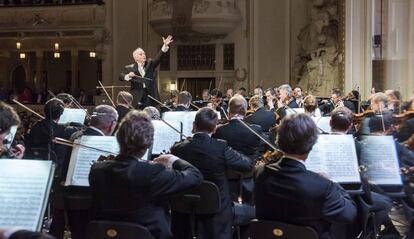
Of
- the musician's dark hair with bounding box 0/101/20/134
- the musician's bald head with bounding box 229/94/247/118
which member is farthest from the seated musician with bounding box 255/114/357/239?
the musician's bald head with bounding box 229/94/247/118

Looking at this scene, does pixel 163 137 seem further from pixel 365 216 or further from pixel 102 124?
pixel 365 216

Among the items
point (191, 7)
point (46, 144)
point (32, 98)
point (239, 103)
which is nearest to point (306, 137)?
point (239, 103)

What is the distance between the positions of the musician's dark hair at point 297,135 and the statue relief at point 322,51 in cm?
1251

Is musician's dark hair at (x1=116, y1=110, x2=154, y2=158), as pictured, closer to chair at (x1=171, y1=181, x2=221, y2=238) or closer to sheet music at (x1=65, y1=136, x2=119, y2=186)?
sheet music at (x1=65, y1=136, x2=119, y2=186)

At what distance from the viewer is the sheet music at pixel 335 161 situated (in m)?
4.37

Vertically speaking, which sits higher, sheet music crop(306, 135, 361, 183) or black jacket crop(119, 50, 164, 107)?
black jacket crop(119, 50, 164, 107)

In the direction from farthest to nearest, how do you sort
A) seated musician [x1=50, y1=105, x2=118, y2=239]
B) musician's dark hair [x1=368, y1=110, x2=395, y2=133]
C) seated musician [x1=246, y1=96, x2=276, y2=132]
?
seated musician [x1=246, y1=96, x2=276, y2=132], musician's dark hair [x1=368, y1=110, x2=395, y2=133], seated musician [x1=50, y1=105, x2=118, y2=239]

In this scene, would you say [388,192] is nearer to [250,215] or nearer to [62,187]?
[250,215]

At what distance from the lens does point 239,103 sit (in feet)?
21.0

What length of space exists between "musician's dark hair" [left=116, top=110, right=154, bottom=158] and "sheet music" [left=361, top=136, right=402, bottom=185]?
2165 millimetres

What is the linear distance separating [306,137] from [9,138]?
2.20 metres

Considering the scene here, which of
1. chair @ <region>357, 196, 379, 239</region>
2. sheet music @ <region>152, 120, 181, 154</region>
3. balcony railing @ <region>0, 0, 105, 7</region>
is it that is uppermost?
balcony railing @ <region>0, 0, 105, 7</region>

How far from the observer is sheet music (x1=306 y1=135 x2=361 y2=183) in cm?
437

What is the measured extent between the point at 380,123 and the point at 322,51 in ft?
35.8
